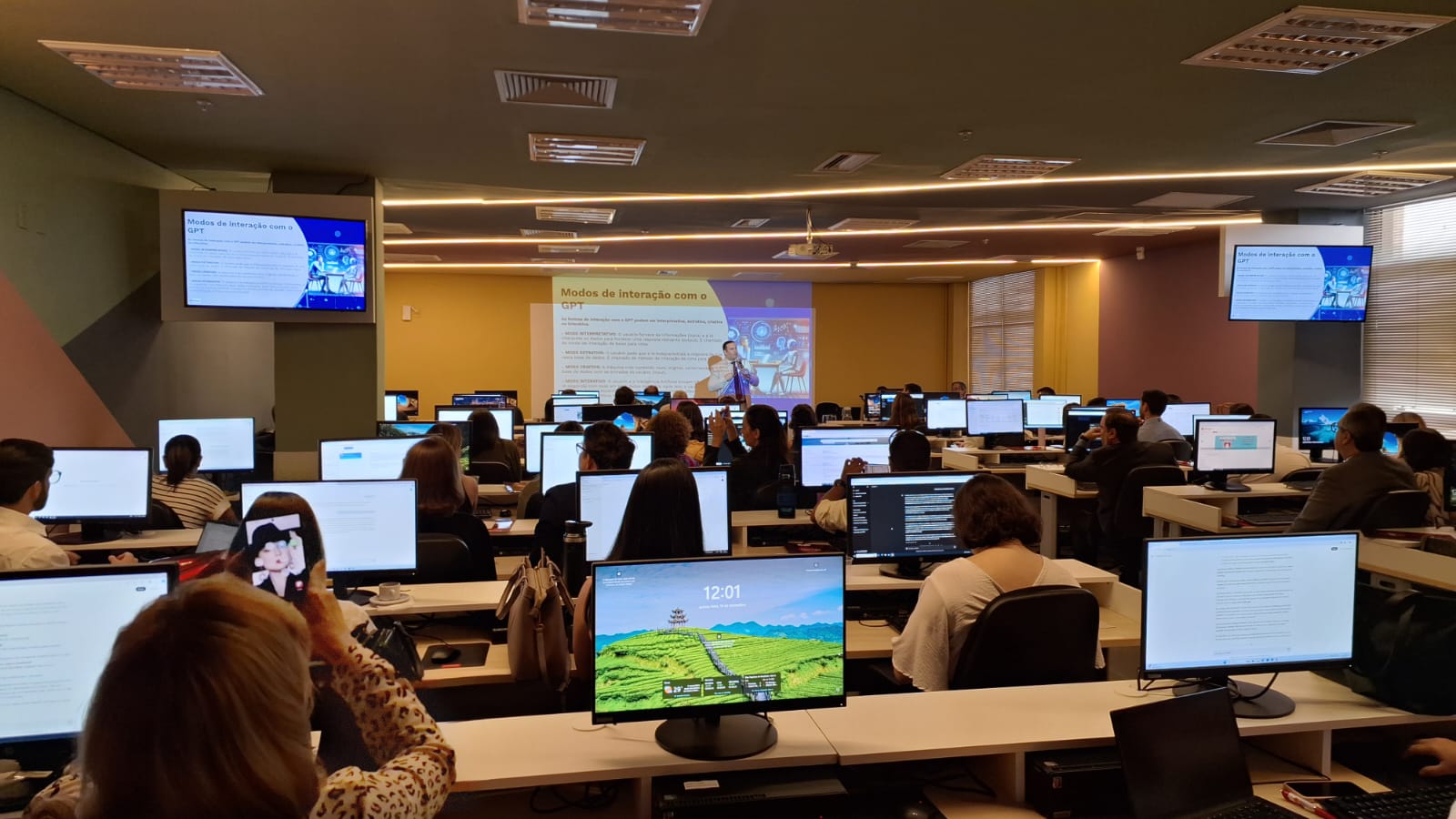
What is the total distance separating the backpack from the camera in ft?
7.80

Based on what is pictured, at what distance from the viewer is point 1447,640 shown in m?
2.02

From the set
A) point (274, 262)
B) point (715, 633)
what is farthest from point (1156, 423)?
point (274, 262)

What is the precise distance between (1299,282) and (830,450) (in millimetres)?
4991

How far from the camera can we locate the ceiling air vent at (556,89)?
4242mm

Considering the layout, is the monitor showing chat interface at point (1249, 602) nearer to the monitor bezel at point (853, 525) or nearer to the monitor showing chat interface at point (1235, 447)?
the monitor bezel at point (853, 525)

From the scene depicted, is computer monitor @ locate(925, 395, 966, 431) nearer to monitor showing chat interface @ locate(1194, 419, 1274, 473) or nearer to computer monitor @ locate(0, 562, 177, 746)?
monitor showing chat interface @ locate(1194, 419, 1274, 473)

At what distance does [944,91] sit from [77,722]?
4.27 metres

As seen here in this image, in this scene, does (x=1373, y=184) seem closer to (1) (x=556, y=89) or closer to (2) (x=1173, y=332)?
(2) (x=1173, y=332)

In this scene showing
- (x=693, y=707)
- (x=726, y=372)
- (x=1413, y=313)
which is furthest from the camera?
(x=726, y=372)

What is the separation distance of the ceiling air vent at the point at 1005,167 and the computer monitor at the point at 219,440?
526cm

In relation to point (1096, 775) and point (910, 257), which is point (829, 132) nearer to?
point (1096, 775)

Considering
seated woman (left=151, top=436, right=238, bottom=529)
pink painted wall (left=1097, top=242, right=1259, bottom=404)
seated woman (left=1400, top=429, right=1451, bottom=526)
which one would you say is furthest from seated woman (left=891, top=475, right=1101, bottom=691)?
pink painted wall (left=1097, top=242, right=1259, bottom=404)

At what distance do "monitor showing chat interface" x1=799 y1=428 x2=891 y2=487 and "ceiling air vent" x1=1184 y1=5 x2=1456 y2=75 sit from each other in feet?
8.23

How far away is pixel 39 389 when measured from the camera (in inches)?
191
